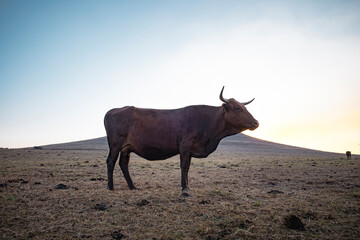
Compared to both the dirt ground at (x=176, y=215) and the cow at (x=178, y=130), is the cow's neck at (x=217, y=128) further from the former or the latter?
the dirt ground at (x=176, y=215)

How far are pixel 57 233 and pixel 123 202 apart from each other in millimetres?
2097

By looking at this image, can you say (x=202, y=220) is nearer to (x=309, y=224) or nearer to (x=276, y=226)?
(x=276, y=226)

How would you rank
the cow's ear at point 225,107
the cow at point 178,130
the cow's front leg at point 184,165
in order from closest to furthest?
the cow's front leg at point 184,165, the cow at point 178,130, the cow's ear at point 225,107

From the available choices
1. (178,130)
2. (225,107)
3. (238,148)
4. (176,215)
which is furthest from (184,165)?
(238,148)

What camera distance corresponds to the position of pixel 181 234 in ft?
13.8

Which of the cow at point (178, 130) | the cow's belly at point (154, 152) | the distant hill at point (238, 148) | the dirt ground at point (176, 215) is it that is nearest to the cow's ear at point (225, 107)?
the cow at point (178, 130)

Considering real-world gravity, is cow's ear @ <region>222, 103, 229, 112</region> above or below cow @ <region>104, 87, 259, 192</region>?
above

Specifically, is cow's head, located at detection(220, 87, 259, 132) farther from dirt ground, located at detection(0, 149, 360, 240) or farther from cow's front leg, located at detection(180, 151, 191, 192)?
dirt ground, located at detection(0, 149, 360, 240)

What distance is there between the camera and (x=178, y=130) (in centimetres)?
834

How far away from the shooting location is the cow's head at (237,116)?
8327mm

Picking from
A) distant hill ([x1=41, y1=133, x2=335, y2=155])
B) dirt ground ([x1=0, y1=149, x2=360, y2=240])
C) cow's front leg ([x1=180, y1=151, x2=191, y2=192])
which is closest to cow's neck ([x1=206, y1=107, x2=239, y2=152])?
cow's front leg ([x1=180, y1=151, x2=191, y2=192])

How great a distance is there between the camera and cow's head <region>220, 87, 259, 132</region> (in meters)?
8.33

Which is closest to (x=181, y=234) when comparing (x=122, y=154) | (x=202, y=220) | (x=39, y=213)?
(x=202, y=220)

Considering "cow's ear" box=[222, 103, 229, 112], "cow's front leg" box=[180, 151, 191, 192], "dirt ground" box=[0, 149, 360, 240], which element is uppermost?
"cow's ear" box=[222, 103, 229, 112]
